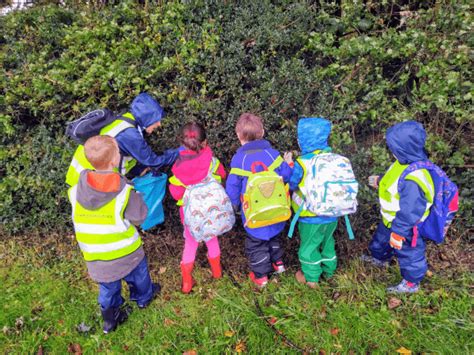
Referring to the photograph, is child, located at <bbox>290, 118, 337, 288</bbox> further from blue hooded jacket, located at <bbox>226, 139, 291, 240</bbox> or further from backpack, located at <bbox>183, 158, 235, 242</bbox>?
backpack, located at <bbox>183, 158, 235, 242</bbox>

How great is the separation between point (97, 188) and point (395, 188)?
8.59 feet

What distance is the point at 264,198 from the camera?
336 cm

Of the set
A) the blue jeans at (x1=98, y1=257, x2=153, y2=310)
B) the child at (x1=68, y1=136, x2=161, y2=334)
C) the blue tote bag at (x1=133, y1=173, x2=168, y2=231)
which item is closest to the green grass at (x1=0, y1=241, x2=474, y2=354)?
the blue jeans at (x1=98, y1=257, x2=153, y2=310)

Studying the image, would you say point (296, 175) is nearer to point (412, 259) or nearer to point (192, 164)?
point (192, 164)

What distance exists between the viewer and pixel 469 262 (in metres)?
4.09

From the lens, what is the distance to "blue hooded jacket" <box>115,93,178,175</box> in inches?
138

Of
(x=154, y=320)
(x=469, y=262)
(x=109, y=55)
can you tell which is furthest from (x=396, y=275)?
(x=109, y=55)

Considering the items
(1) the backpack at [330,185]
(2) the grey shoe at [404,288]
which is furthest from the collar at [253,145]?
(2) the grey shoe at [404,288]

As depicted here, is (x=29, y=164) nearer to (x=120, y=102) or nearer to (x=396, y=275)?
(x=120, y=102)

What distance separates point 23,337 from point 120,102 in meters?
2.68

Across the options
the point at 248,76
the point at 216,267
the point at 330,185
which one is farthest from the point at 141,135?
the point at 330,185

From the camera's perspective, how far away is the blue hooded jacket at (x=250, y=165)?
3.48 meters

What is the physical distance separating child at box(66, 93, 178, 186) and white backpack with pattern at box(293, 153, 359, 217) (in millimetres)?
1457

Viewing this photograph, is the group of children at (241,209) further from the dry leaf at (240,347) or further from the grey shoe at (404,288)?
the dry leaf at (240,347)
